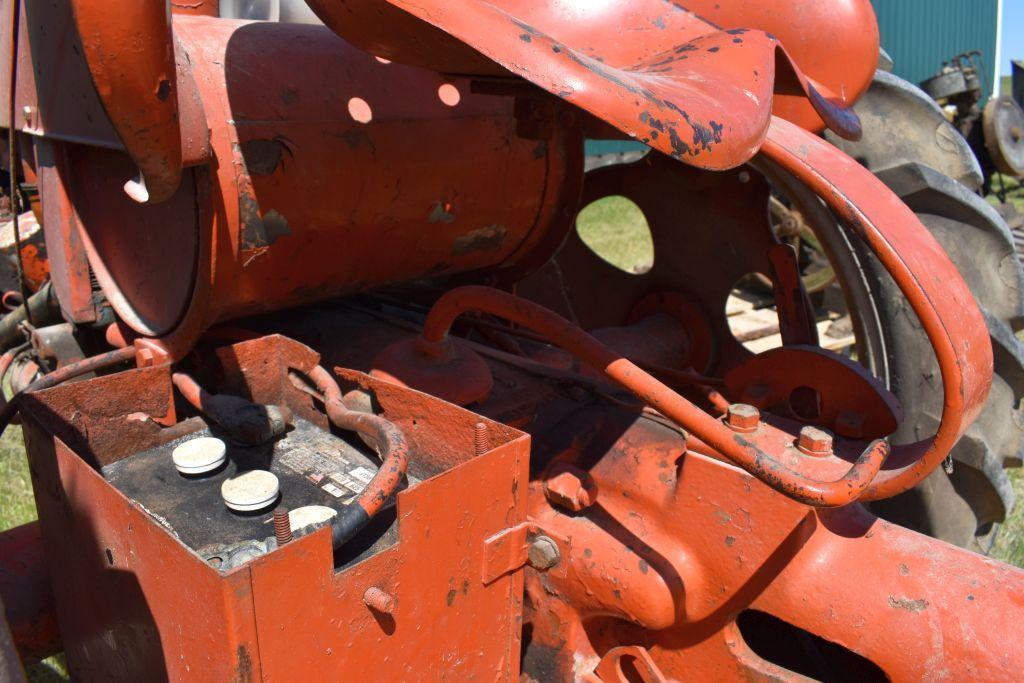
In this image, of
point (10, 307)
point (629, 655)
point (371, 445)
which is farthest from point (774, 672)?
point (10, 307)

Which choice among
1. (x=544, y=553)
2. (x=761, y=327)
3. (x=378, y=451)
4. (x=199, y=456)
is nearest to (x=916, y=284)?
(x=544, y=553)

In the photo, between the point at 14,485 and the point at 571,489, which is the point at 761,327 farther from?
the point at 14,485

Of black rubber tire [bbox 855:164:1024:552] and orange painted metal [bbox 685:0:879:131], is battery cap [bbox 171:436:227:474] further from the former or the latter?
black rubber tire [bbox 855:164:1024:552]

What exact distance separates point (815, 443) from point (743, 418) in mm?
114

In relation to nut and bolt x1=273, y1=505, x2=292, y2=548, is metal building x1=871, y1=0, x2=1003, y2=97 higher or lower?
lower

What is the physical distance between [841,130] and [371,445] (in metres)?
0.94

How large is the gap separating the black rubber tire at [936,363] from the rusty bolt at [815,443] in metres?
0.73

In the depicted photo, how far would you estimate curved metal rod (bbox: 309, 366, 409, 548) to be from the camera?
Result: 1080 mm

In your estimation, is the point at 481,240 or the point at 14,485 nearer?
the point at 481,240

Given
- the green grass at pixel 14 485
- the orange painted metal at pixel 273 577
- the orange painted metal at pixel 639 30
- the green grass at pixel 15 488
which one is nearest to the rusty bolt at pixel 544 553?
the orange painted metal at pixel 273 577

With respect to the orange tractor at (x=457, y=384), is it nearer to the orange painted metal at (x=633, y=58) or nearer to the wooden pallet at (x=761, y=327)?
the orange painted metal at (x=633, y=58)

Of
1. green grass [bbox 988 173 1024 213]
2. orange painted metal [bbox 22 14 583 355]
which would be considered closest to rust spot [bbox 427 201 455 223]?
orange painted metal [bbox 22 14 583 355]

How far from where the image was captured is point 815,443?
1319 millimetres

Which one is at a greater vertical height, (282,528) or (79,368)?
(282,528)
